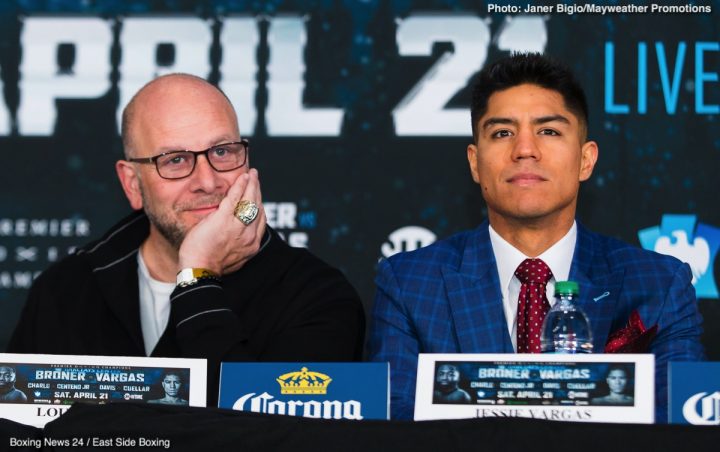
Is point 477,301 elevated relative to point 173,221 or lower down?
lower down

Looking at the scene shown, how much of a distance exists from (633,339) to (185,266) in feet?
3.20

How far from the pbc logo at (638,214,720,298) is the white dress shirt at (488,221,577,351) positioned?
66 cm

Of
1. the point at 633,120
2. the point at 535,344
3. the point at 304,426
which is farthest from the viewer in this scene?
the point at 633,120

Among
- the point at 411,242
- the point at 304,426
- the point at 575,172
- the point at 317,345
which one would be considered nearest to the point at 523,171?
the point at 575,172

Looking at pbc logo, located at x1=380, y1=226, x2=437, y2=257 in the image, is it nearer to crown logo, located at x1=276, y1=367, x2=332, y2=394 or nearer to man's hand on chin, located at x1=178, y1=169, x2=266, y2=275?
man's hand on chin, located at x1=178, y1=169, x2=266, y2=275

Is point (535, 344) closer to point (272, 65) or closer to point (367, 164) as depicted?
point (367, 164)

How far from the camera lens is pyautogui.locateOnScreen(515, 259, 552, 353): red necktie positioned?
214 centimetres

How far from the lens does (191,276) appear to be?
2.22 metres

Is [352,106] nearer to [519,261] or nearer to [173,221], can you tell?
[173,221]

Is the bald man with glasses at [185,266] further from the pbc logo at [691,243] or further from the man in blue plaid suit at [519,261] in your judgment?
the pbc logo at [691,243]

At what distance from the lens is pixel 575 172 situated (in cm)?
229

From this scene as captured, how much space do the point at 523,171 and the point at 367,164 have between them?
0.85 m

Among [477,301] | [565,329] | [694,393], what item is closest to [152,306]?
[477,301]

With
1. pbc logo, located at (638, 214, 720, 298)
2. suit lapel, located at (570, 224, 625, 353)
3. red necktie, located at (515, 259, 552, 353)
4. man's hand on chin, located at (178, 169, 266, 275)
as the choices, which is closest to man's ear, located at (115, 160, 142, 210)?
man's hand on chin, located at (178, 169, 266, 275)
